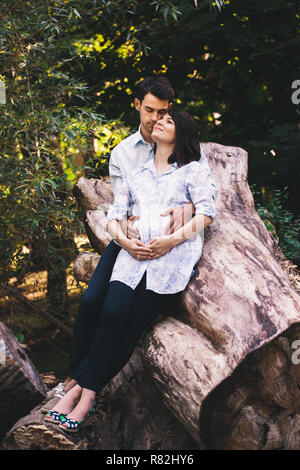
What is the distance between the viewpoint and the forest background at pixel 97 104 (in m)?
3.75

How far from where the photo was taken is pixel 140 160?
3.19m

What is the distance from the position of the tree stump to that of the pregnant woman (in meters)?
0.27

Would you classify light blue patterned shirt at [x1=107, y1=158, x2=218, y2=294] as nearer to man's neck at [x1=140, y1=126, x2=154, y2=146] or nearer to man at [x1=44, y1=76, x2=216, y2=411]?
man at [x1=44, y1=76, x2=216, y2=411]

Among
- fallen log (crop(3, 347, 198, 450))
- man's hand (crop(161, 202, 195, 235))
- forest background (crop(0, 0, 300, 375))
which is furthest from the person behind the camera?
forest background (crop(0, 0, 300, 375))

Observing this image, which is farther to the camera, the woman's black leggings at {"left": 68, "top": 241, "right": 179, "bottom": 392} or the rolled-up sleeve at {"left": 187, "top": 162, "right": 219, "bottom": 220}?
the rolled-up sleeve at {"left": 187, "top": 162, "right": 219, "bottom": 220}

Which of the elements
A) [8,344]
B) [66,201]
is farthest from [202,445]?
[66,201]

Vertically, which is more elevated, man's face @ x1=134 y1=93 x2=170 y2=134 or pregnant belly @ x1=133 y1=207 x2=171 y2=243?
man's face @ x1=134 y1=93 x2=170 y2=134

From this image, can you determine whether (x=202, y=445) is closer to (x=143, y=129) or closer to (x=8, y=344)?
(x=8, y=344)

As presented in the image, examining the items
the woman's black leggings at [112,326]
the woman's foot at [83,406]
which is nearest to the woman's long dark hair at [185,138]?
the woman's black leggings at [112,326]

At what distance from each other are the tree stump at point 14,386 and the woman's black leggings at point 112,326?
11.4 inches

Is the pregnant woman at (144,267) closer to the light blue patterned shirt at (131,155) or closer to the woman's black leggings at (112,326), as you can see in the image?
the woman's black leggings at (112,326)

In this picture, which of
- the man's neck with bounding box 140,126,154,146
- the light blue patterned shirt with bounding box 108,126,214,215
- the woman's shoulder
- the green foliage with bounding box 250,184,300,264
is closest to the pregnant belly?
the woman's shoulder

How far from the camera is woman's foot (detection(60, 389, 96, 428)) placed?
245 centimetres

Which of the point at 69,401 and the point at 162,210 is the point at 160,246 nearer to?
the point at 162,210
